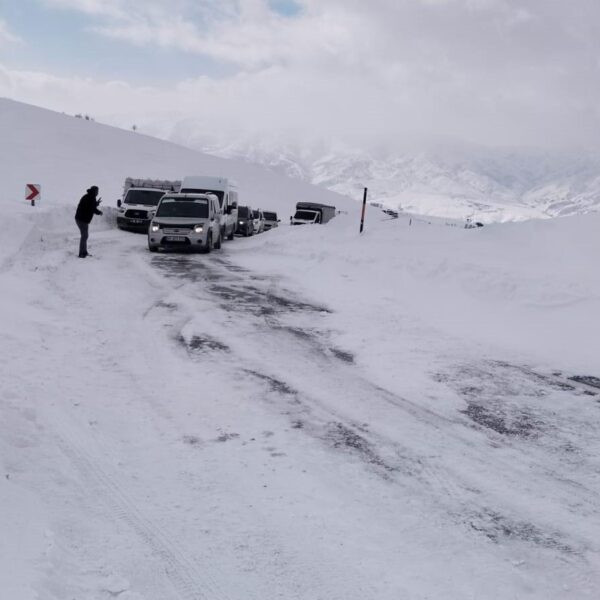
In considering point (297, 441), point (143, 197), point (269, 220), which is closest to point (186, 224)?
point (143, 197)

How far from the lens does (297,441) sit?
444 cm

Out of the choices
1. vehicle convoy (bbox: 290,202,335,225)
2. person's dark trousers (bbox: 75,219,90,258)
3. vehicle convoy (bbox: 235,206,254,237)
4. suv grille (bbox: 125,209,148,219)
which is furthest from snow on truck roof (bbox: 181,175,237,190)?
vehicle convoy (bbox: 290,202,335,225)

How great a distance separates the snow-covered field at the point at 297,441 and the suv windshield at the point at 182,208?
697cm

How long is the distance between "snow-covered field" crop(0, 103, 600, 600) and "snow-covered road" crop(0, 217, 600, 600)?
0.02 meters

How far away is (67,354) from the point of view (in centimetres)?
616

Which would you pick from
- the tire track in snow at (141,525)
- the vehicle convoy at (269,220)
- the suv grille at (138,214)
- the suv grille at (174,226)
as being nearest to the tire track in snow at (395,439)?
the tire track in snow at (141,525)

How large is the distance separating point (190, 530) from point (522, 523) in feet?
6.48

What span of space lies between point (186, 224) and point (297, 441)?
13665 millimetres

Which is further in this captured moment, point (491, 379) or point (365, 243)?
point (365, 243)

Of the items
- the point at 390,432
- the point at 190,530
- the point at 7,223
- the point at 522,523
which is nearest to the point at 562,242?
the point at 390,432

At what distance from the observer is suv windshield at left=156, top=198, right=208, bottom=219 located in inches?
703

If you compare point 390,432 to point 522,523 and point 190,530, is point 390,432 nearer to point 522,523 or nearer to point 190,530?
point 522,523

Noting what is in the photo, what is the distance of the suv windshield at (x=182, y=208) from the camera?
58.5 feet

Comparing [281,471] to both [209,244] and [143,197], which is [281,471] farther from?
[143,197]
